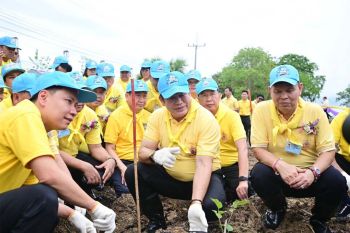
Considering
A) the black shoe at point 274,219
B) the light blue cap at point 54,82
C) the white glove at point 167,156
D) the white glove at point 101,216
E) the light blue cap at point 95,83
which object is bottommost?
the black shoe at point 274,219

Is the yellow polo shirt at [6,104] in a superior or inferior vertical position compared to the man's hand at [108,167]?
superior

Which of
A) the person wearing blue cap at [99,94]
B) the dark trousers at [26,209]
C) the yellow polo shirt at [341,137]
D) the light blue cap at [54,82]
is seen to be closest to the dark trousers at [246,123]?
the person wearing blue cap at [99,94]

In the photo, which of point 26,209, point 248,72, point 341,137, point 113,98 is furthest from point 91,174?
point 248,72

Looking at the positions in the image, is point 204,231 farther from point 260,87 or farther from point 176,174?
point 260,87

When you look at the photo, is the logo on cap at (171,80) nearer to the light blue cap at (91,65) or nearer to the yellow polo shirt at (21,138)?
the yellow polo shirt at (21,138)

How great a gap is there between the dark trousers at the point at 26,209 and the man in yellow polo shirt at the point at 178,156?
105 cm

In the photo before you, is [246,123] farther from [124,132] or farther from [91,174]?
[91,174]

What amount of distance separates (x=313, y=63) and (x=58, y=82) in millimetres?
64135

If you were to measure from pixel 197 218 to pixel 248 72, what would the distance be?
51543 mm

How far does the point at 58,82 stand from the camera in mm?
2188

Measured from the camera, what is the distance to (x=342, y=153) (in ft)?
11.1

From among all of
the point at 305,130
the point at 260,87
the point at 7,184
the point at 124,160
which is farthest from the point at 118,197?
the point at 260,87

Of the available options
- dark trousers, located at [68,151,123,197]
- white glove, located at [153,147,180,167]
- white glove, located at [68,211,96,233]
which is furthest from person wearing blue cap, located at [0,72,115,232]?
dark trousers, located at [68,151,123,197]

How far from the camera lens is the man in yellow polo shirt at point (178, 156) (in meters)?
2.80
